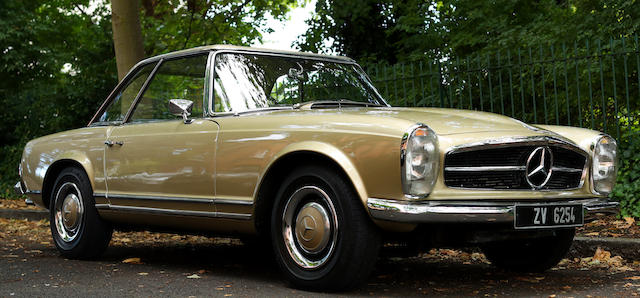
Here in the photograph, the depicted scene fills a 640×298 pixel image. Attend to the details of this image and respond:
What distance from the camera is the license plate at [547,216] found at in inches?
178

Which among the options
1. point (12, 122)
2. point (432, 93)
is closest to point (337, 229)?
point (432, 93)

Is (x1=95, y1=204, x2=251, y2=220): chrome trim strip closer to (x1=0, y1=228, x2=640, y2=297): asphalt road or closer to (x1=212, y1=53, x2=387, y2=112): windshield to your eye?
(x1=0, y1=228, x2=640, y2=297): asphalt road

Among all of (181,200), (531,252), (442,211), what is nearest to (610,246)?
(531,252)

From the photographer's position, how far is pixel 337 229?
468 centimetres

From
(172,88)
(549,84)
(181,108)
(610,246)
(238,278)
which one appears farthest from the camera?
(549,84)

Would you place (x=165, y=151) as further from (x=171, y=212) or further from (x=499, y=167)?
(x=499, y=167)

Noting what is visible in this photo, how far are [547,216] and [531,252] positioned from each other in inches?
49.7

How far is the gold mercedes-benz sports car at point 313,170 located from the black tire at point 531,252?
1cm

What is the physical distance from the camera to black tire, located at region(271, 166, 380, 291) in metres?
4.59

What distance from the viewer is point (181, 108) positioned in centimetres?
574

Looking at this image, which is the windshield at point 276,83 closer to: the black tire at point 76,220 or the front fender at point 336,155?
the front fender at point 336,155

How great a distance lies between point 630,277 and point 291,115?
2.65 metres

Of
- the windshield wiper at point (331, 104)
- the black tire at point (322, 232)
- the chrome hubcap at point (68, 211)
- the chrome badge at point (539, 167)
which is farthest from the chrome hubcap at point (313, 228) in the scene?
the chrome hubcap at point (68, 211)

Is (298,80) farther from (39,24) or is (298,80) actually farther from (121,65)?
(39,24)
